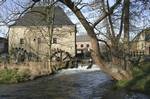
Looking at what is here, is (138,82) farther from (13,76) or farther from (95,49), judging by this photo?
(13,76)

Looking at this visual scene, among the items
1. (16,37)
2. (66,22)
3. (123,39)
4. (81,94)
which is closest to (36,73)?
(123,39)

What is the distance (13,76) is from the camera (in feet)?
88.3

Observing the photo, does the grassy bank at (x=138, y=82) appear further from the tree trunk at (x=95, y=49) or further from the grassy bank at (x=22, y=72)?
the grassy bank at (x=22, y=72)

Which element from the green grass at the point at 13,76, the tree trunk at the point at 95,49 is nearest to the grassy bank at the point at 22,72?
the green grass at the point at 13,76

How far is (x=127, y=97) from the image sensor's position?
17578mm

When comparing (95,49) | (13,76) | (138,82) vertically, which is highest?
(95,49)

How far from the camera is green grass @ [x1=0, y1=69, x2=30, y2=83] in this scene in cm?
2646

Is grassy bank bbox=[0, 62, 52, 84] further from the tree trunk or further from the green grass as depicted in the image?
the tree trunk

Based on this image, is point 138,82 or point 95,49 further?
point 95,49

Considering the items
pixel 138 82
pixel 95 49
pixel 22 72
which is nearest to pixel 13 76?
pixel 22 72

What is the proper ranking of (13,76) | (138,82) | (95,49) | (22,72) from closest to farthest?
(138,82)
(95,49)
(13,76)
(22,72)

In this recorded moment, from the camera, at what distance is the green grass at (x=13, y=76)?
1042 inches

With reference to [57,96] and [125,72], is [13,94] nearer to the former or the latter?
[57,96]

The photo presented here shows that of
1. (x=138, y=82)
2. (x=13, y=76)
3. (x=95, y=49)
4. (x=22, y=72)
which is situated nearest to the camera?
(x=138, y=82)
